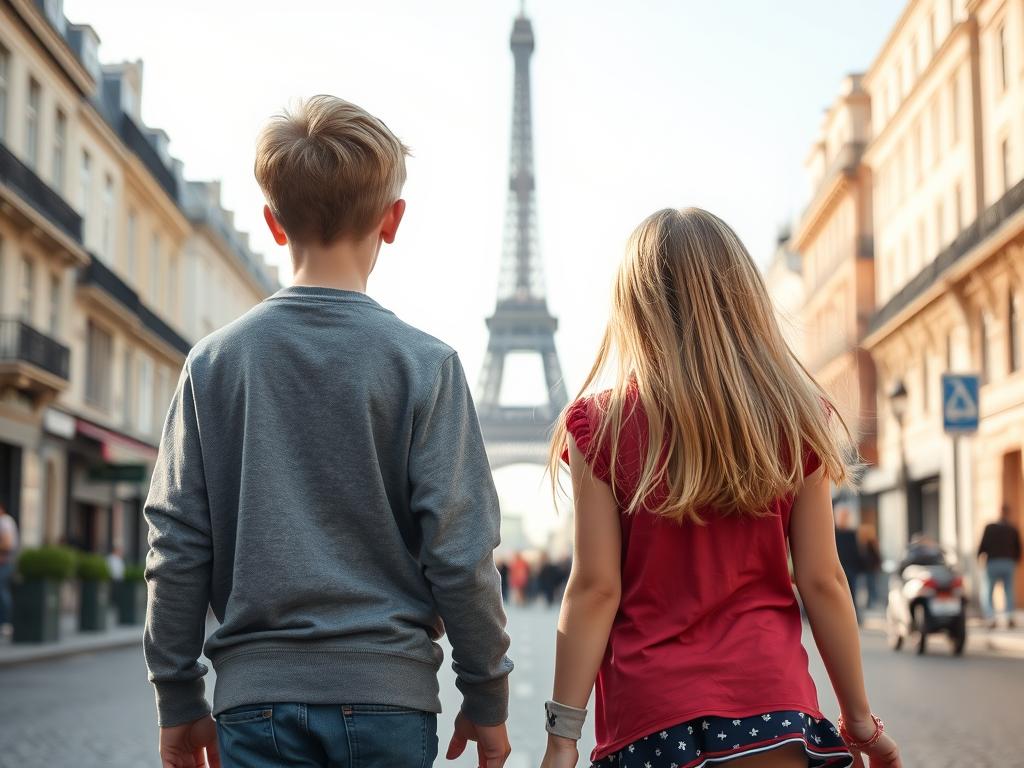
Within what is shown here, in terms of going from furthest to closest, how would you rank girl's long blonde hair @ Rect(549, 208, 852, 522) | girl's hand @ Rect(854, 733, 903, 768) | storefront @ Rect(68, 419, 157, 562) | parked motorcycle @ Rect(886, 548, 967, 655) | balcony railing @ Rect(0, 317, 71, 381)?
storefront @ Rect(68, 419, 157, 562) → balcony railing @ Rect(0, 317, 71, 381) → parked motorcycle @ Rect(886, 548, 967, 655) → girl's hand @ Rect(854, 733, 903, 768) → girl's long blonde hair @ Rect(549, 208, 852, 522)

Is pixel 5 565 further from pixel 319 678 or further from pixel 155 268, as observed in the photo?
pixel 155 268

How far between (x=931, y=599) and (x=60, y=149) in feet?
73.2

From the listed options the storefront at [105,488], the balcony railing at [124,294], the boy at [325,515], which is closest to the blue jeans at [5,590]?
the storefront at [105,488]

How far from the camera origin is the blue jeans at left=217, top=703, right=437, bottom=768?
106 inches

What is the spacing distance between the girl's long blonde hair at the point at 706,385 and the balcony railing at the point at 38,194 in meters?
25.2

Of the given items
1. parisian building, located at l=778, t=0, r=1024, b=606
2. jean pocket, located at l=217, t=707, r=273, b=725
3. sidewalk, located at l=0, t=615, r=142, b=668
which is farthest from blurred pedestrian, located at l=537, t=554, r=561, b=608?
jean pocket, located at l=217, t=707, r=273, b=725

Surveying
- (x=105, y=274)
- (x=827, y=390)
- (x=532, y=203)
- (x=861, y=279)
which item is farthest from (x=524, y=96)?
(x=827, y=390)

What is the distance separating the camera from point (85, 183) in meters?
35.0

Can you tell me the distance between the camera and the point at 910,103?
4191 cm

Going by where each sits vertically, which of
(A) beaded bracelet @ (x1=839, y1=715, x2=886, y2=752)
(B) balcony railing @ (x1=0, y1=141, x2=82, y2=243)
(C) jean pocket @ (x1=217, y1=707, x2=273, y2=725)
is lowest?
(A) beaded bracelet @ (x1=839, y1=715, x2=886, y2=752)

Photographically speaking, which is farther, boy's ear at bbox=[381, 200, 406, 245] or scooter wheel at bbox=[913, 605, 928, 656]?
scooter wheel at bbox=[913, 605, 928, 656]

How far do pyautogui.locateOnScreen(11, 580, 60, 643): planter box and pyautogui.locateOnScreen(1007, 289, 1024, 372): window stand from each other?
62.6ft

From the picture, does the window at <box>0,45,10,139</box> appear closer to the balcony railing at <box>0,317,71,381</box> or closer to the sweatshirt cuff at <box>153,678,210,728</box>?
the balcony railing at <box>0,317,71,381</box>

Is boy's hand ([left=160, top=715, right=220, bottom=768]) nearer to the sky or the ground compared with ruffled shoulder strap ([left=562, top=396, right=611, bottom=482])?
nearer to the ground
